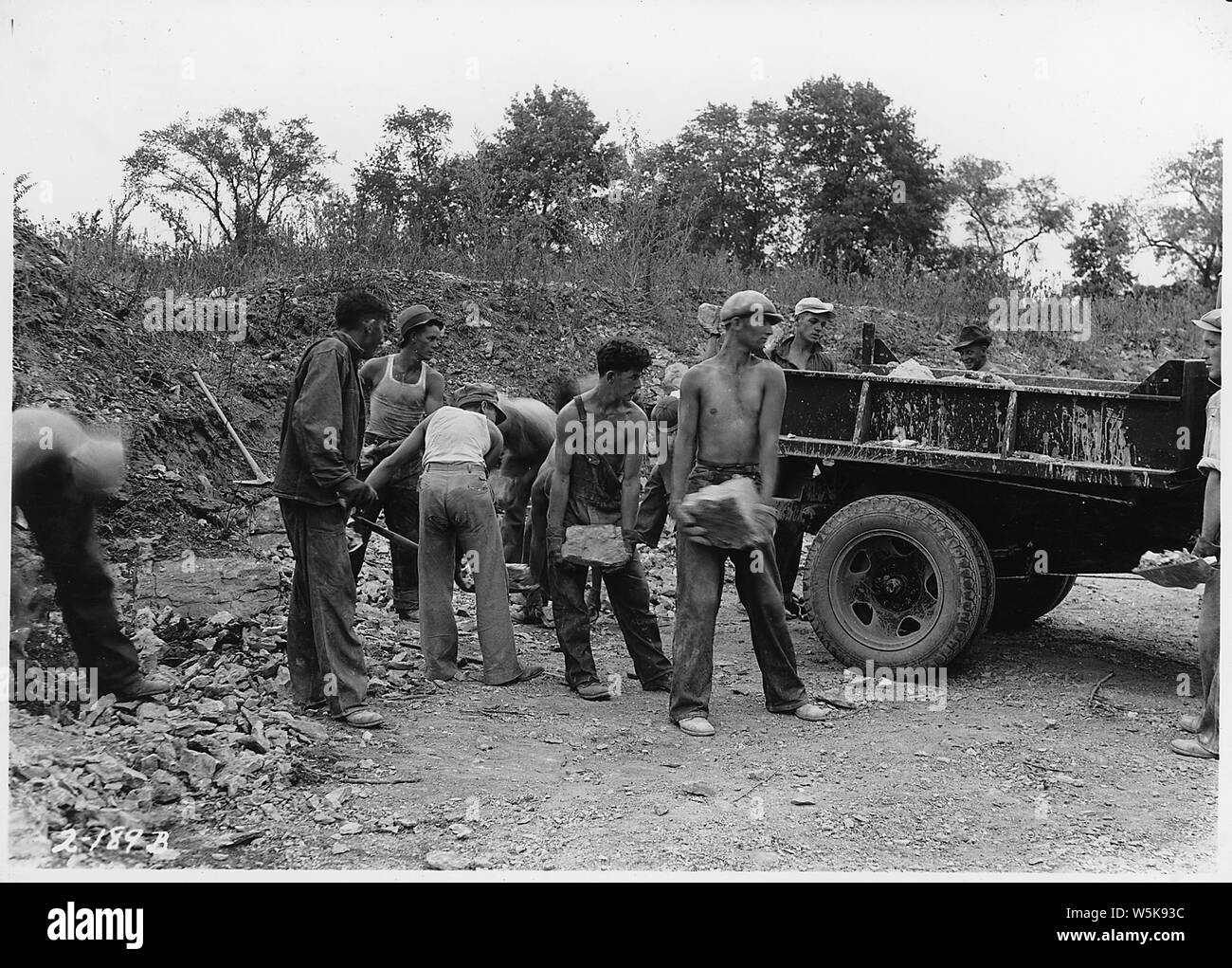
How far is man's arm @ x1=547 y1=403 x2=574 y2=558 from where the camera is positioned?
5844 mm

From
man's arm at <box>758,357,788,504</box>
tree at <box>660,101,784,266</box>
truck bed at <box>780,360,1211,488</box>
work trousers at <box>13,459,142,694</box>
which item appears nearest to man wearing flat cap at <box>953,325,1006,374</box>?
truck bed at <box>780,360,1211,488</box>

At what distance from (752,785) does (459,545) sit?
7.42 feet

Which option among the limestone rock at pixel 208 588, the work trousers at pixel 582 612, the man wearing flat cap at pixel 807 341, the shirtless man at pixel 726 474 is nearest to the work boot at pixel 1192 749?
the shirtless man at pixel 726 474

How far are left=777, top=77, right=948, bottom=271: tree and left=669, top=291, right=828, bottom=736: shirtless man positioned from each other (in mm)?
19110

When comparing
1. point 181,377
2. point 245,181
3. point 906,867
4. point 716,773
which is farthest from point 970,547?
point 245,181

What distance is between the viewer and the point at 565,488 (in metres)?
5.93

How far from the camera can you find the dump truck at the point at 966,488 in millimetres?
5625

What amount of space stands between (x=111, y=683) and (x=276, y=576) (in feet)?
6.94

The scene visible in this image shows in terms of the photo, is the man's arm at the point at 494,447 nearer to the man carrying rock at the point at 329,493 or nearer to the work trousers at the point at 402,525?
the work trousers at the point at 402,525

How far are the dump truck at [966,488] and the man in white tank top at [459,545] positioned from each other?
5.40 ft

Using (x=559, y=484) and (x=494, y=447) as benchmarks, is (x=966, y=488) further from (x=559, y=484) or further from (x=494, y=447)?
(x=494, y=447)

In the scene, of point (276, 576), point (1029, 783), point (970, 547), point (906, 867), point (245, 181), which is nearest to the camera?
point (906, 867)

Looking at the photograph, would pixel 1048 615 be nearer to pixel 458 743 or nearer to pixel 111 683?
pixel 458 743

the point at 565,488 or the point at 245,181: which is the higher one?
the point at 245,181
